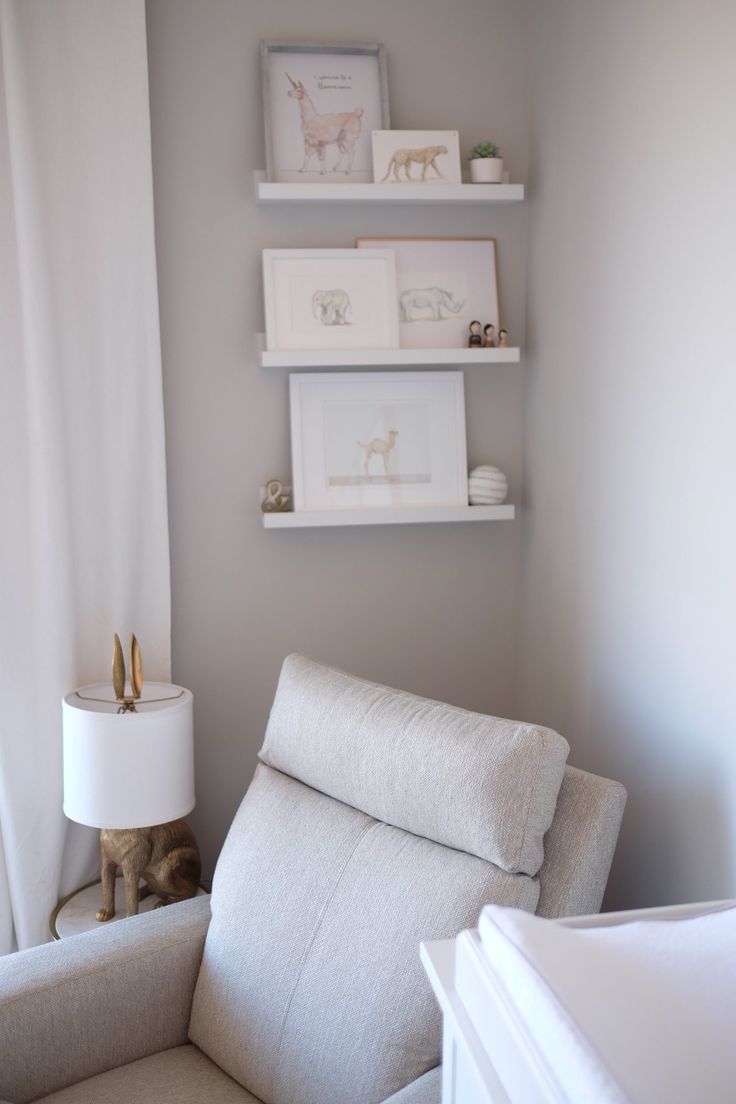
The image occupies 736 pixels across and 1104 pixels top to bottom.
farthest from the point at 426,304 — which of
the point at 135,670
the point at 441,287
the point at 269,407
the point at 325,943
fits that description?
the point at 325,943

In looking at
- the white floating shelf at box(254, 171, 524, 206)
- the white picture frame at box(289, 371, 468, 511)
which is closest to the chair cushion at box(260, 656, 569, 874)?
the white picture frame at box(289, 371, 468, 511)

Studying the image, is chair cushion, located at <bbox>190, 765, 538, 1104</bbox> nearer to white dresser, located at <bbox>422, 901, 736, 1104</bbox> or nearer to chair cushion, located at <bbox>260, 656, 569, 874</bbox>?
chair cushion, located at <bbox>260, 656, 569, 874</bbox>

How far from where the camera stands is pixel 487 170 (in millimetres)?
2229

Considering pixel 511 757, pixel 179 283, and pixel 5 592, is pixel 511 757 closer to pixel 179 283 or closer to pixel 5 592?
pixel 5 592

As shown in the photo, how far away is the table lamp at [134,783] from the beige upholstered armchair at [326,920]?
210 millimetres

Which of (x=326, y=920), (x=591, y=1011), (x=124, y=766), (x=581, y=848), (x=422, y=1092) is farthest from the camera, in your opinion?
(x=124, y=766)

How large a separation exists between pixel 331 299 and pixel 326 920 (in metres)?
1.35

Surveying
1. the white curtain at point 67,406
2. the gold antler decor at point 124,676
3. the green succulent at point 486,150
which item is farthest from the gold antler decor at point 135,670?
the green succulent at point 486,150

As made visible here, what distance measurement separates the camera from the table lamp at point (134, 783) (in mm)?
1924

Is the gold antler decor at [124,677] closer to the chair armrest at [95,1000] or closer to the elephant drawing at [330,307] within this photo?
the chair armrest at [95,1000]

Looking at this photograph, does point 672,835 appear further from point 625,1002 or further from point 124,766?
point 124,766

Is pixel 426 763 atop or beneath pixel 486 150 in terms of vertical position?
Answer: beneath

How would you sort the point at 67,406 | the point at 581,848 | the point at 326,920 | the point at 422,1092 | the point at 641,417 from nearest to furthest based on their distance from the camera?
the point at 422,1092, the point at 581,848, the point at 326,920, the point at 641,417, the point at 67,406

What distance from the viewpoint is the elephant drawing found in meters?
2.26
